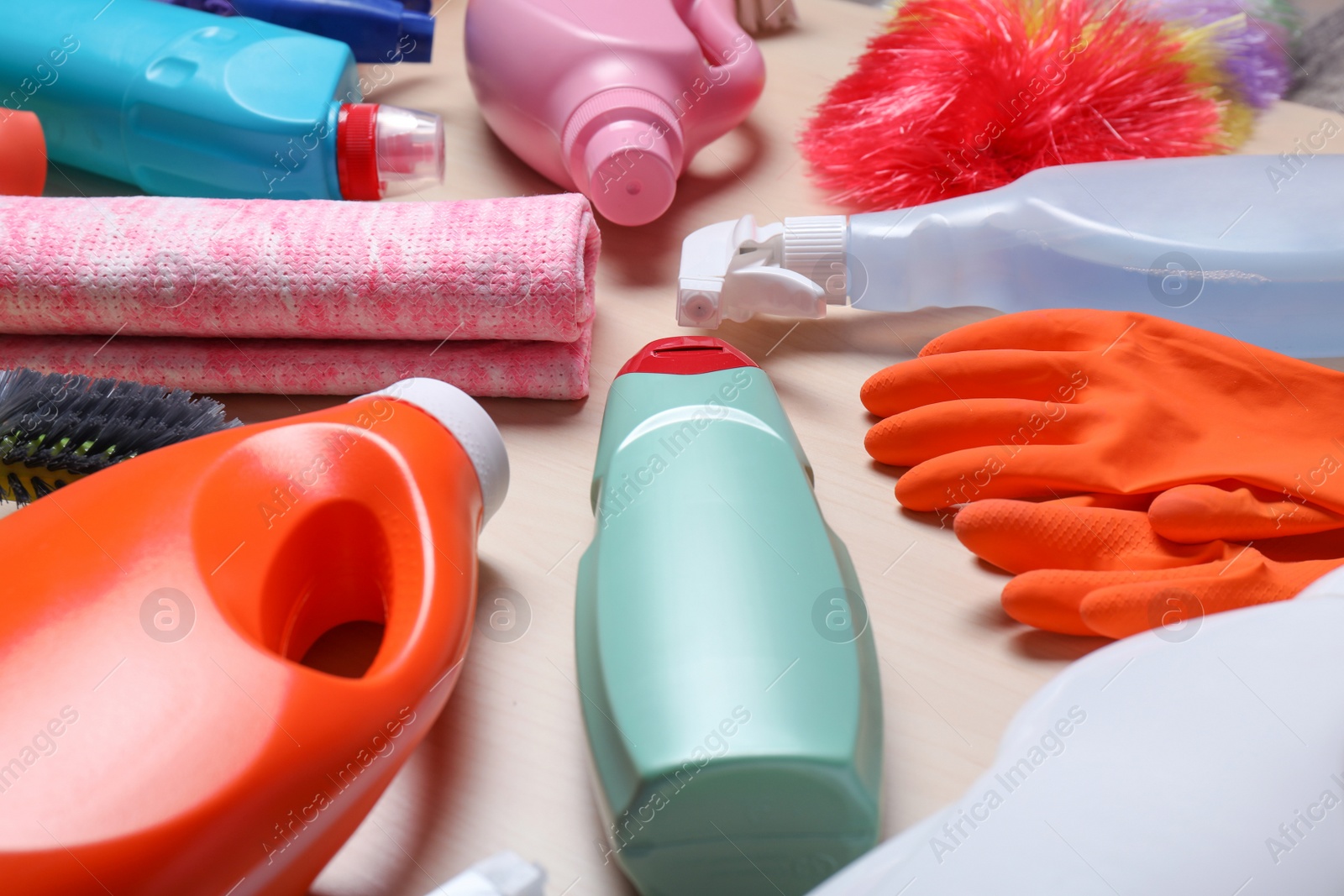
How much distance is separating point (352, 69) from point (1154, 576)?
442mm

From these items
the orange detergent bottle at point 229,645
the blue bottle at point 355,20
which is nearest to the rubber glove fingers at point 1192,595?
the orange detergent bottle at point 229,645

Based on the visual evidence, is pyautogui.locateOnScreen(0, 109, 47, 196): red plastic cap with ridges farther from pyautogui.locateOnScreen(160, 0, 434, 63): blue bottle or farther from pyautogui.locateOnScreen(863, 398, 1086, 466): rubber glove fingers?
pyautogui.locateOnScreen(863, 398, 1086, 466): rubber glove fingers

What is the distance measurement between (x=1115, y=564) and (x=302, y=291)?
334mm

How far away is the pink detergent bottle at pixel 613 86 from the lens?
0.47 meters

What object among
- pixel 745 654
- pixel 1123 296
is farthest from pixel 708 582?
pixel 1123 296

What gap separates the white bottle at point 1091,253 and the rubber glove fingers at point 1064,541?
0.40ft

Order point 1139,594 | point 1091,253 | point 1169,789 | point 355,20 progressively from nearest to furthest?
point 1169,789 → point 1139,594 → point 1091,253 → point 355,20

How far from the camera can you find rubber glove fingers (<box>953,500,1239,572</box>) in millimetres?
369

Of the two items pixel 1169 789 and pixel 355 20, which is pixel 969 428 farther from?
pixel 355 20

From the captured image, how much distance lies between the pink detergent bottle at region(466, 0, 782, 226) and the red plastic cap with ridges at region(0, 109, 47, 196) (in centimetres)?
21

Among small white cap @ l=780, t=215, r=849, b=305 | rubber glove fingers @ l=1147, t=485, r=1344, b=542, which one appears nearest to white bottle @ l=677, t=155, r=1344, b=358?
small white cap @ l=780, t=215, r=849, b=305

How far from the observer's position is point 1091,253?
0.45m

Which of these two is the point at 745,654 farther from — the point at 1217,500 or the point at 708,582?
the point at 1217,500

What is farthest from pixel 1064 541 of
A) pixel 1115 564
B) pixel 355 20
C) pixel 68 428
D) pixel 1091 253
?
pixel 355 20
